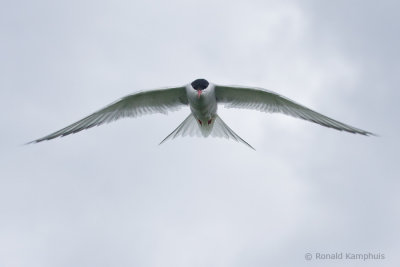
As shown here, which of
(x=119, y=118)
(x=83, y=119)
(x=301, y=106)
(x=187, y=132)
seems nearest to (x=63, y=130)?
(x=83, y=119)

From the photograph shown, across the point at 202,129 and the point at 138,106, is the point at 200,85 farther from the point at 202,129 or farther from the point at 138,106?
the point at 138,106

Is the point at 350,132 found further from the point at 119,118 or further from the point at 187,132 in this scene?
the point at 119,118

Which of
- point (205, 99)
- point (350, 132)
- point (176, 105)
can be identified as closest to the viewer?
point (350, 132)

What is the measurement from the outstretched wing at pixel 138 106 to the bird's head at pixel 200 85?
575 mm

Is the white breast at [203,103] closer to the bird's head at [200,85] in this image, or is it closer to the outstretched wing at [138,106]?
the bird's head at [200,85]

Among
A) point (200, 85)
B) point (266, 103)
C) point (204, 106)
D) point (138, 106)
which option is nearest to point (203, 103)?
point (204, 106)

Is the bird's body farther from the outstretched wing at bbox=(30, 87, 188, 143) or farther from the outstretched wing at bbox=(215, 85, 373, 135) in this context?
the outstretched wing at bbox=(30, 87, 188, 143)

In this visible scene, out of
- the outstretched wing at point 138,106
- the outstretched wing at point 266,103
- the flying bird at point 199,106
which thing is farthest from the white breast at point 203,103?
the outstretched wing at point 138,106

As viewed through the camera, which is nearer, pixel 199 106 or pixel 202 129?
pixel 199 106

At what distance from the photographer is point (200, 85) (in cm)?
1298

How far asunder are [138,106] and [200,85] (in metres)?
1.65

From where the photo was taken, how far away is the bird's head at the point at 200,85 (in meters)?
12.9

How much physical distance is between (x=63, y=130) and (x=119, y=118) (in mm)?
1428

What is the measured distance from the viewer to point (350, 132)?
12.2 meters
